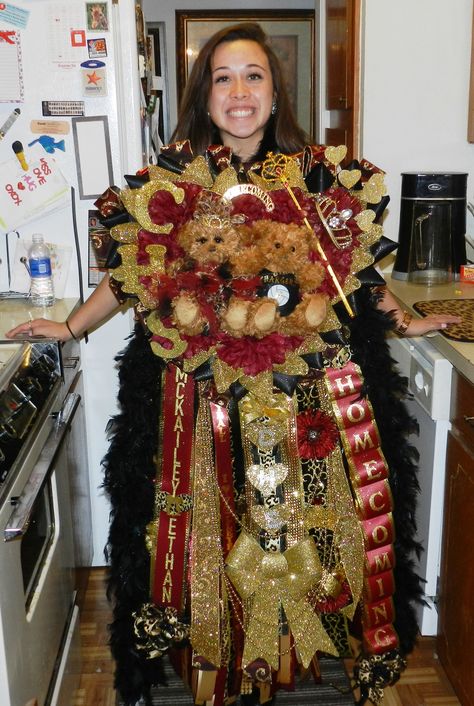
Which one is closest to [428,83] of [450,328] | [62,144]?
[450,328]

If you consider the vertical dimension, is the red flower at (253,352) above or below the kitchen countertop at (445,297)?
above

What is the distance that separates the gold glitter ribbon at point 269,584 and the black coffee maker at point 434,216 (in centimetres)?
113

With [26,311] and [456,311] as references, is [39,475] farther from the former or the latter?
[456,311]

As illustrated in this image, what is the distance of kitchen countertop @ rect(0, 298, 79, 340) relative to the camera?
1.99 metres

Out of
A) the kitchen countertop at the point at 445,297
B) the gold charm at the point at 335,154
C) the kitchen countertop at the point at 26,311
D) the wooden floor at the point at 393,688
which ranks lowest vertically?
the wooden floor at the point at 393,688

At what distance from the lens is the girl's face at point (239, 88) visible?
1648mm

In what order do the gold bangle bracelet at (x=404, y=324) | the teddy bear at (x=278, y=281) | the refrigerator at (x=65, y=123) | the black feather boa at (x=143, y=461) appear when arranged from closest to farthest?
the teddy bear at (x=278, y=281)
the black feather boa at (x=143, y=461)
the gold bangle bracelet at (x=404, y=324)
the refrigerator at (x=65, y=123)

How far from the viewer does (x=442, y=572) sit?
1946mm

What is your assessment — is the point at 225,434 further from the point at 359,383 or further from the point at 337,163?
the point at 337,163

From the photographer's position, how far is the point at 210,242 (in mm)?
1414

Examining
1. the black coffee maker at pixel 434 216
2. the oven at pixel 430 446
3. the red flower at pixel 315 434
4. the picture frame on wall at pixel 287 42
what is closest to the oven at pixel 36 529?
the red flower at pixel 315 434

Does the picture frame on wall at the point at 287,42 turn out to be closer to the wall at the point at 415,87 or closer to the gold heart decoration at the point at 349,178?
the wall at the point at 415,87

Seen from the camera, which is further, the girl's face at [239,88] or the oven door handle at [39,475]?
the girl's face at [239,88]

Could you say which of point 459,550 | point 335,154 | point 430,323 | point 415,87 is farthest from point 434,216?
point 459,550
